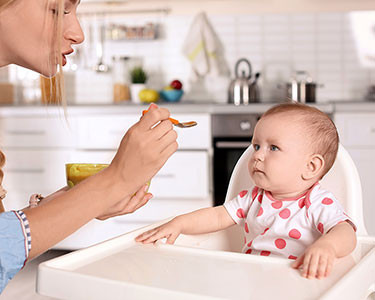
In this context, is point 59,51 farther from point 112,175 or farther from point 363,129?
point 363,129

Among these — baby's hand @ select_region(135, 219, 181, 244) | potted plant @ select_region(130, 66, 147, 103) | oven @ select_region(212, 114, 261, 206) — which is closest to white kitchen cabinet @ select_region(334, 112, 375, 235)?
oven @ select_region(212, 114, 261, 206)

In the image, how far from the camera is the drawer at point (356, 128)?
3.01 m

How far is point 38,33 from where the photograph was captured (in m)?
1.15

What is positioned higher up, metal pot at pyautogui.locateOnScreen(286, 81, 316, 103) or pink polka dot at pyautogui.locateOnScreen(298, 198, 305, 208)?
metal pot at pyautogui.locateOnScreen(286, 81, 316, 103)

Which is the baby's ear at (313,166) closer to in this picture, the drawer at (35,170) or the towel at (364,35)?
the drawer at (35,170)

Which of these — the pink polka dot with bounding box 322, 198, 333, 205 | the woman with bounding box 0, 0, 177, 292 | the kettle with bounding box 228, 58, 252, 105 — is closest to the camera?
the woman with bounding box 0, 0, 177, 292

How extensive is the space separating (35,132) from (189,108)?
930 millimetres

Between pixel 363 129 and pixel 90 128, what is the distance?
4.95ft

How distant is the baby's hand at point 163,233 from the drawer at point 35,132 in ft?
7.16

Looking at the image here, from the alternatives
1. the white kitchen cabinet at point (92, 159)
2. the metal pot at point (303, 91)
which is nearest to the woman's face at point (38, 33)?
the white kitchen cabinet at point (92, 159)

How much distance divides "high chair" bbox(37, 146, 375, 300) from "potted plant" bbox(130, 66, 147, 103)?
8.82ft

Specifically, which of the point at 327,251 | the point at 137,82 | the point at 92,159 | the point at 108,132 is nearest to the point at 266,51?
the point at 137,82

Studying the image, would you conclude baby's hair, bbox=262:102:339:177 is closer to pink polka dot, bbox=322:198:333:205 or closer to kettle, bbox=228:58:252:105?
pink polka dot, bbox=322:198:333:205

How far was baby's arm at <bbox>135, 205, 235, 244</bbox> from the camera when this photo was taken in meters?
1.14
